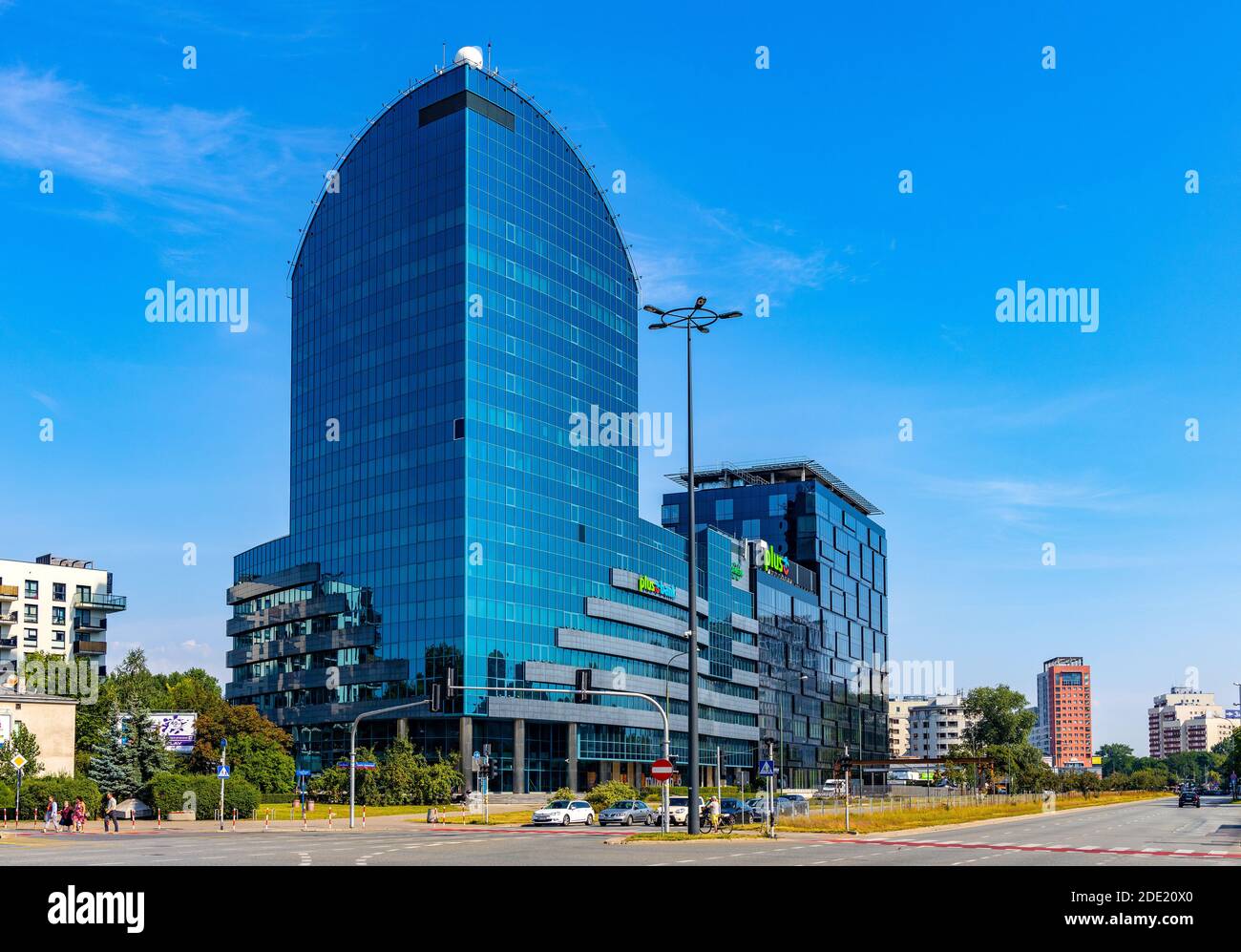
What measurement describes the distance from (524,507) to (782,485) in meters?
78.4

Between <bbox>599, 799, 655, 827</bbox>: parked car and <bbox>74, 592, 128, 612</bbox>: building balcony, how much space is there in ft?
352

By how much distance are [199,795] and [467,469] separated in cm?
4475

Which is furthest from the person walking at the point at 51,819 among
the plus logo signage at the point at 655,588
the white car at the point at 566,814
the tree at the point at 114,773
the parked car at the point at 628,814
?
the plus logo signage at the point at 655,588

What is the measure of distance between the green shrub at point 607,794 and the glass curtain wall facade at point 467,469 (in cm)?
2173

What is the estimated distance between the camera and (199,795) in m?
74.2

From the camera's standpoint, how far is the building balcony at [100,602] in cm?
15150

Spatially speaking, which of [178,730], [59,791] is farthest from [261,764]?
[59,791]

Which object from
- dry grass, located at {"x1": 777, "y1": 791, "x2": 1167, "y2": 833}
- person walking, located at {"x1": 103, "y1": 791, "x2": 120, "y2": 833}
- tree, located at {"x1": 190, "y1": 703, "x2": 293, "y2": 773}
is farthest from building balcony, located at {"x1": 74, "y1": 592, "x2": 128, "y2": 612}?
dry grass, located at {"x1": 777, "y1": 791, "x2": 1167, "y2": 833}

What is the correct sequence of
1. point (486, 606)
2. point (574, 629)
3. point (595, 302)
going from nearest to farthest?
point (486, 606), point (574, 629), point (595, 302)

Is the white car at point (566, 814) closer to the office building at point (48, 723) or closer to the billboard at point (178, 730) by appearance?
the office building at point (48, 723)

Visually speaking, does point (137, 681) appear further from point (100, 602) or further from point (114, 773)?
point (114, 773)
